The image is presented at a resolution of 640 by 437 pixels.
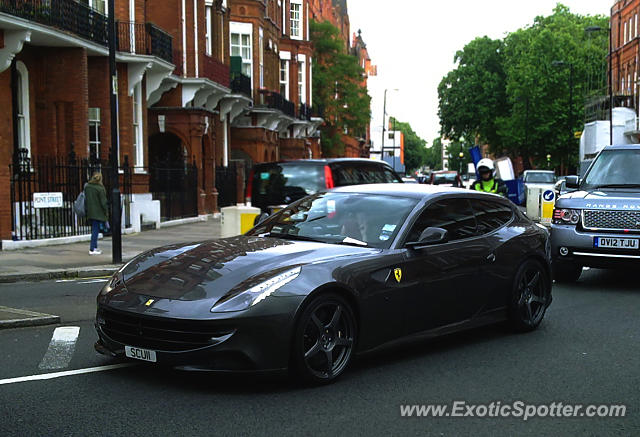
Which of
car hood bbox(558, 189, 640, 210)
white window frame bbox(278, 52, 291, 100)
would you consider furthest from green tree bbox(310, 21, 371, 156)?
car hood bbox(558, 189, 640, 210)

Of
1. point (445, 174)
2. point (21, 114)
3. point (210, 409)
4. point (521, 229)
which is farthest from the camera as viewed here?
point (445, 174)

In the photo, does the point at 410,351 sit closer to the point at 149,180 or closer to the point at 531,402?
the point at 531,402

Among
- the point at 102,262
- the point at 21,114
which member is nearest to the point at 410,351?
the point at 102,262

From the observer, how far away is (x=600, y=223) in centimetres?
1088

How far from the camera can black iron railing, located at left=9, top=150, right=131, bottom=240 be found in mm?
17406

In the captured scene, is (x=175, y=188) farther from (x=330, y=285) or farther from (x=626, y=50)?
(x=626, y=50)

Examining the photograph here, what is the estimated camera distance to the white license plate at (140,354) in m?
5.39

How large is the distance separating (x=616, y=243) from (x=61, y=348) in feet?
23.5

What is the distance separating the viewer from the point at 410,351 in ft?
22.7

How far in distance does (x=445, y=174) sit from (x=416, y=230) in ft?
150

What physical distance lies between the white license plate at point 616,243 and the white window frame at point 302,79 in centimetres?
4087

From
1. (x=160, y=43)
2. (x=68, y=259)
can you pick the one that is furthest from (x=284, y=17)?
(x=68, y=259)

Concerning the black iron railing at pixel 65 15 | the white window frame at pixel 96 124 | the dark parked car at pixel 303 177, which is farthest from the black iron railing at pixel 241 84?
the dark parked car at pixel 303 177

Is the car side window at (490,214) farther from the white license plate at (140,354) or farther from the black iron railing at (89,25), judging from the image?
the black iron railing at (89,25)
